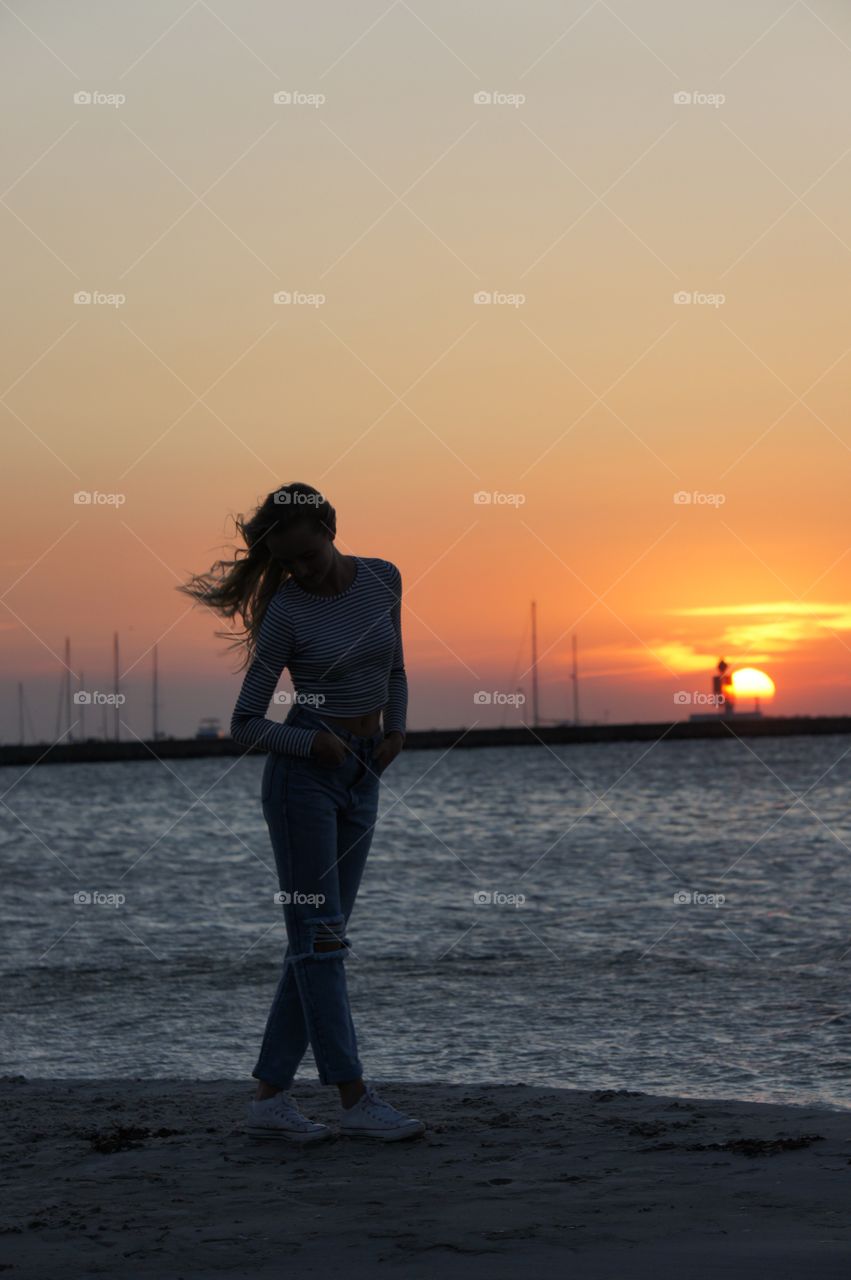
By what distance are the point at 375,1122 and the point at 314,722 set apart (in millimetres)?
1316

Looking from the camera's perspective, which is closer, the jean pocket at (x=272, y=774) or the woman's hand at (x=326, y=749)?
the woman's hand at (x=326, y=749)

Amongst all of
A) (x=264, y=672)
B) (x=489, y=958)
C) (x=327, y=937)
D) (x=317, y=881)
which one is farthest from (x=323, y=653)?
(x=489, y=958)

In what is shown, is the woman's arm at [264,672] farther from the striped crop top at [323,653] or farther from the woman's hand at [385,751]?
the woman's hand at [385,751]

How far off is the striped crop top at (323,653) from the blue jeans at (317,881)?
95mm

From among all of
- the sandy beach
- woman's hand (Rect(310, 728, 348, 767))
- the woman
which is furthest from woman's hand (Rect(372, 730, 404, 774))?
the sandy beach

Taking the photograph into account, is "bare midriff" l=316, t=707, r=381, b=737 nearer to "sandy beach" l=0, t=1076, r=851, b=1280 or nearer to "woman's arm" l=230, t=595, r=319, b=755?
"woman's arm" l=230, t=595, r=319, b=755

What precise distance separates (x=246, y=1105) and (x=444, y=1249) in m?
2.20

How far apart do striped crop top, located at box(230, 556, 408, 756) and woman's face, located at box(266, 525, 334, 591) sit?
7cm

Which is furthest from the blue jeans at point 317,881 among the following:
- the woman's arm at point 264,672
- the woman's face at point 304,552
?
the woman's face at point 304,552

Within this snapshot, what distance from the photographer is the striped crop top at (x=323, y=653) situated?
482 centimetres

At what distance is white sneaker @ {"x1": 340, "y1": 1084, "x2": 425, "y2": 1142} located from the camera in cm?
474

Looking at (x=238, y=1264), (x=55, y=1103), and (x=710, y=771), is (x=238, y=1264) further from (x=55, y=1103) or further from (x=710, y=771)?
(x=710, y=771)

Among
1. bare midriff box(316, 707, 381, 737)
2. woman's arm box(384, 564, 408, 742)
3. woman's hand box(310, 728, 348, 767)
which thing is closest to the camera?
woman's hand box(310, 728, 348, 767)

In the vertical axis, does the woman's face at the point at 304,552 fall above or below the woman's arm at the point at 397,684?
above
